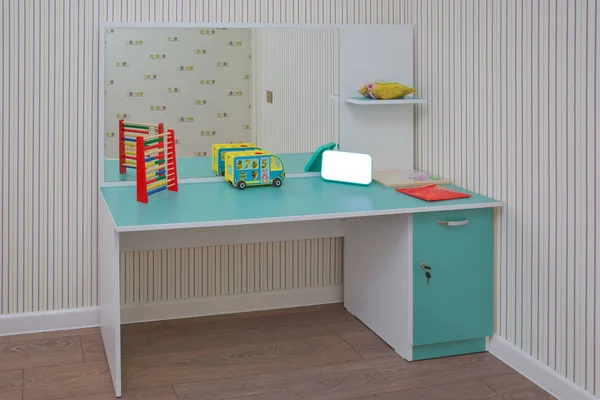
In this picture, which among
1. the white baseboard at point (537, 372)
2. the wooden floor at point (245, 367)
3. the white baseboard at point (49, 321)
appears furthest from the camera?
the white baseboard at point (49, 321)

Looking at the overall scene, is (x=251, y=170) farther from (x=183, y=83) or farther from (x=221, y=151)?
(x=183, y=83)

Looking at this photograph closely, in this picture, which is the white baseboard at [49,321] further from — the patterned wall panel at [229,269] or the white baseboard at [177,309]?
the patterned wall panel at [229,269]

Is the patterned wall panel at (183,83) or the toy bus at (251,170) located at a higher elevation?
the patterned wall panel at (183,83)

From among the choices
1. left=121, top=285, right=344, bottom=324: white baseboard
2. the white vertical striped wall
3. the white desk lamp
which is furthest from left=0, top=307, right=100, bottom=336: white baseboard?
the white vertical striped wall

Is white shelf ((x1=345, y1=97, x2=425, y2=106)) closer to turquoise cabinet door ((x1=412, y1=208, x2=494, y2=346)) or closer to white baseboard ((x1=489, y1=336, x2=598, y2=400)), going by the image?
turquoise cabinet door ((x1=412, y1=208, x2=494, y2=346))

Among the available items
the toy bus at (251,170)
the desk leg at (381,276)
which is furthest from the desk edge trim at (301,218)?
the toy bus at (251,170)

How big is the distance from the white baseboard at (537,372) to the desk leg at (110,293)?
147cm

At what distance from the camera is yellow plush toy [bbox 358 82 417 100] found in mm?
3391

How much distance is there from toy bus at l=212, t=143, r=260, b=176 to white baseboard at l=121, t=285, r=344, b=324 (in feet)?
2.09

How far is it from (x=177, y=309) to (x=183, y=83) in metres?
1.04

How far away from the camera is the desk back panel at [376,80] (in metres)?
3.51

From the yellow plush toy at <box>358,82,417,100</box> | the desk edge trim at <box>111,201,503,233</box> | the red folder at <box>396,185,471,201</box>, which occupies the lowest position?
the desk edge trim at <box>111,201,503,233</box>

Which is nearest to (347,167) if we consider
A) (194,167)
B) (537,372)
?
(194,167)

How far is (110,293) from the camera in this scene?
2828 millimetres
